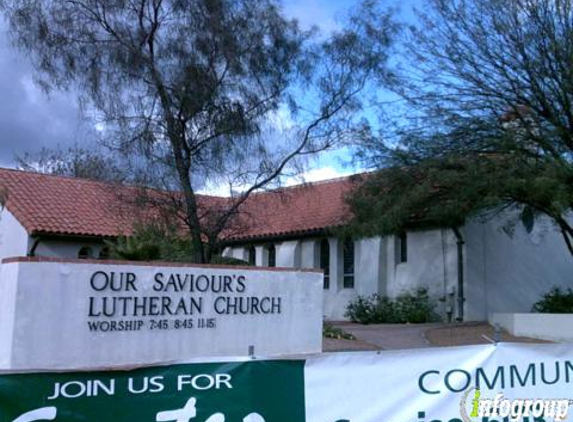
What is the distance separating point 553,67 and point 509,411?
1347 cm

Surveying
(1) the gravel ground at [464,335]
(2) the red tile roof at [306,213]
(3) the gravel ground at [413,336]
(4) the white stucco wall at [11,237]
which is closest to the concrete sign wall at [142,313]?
(3) the gravel ground at [413,336]

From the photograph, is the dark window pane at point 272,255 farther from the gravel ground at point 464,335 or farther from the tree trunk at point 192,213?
the tree trunk at point 192,213

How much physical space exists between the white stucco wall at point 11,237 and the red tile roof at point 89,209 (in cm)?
36

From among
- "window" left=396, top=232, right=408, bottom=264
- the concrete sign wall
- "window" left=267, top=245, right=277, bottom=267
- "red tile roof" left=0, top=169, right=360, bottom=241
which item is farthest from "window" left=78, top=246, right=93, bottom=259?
the concrete sign wall

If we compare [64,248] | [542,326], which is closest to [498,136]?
[542,326]

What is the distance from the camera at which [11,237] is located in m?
26.9

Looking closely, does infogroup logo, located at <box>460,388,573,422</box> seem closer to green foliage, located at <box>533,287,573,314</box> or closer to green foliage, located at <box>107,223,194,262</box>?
green foliage, located at <box>107,223,194,262</box>

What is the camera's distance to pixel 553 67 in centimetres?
1772

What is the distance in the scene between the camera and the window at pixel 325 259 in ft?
93.0

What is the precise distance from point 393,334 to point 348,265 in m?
7.91

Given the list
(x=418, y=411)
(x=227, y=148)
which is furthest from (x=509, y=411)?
(x=227, y=148)

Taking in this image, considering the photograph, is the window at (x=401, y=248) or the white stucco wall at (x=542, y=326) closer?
the white stucco wall at (x=542, y=326)

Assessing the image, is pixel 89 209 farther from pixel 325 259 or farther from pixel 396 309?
pixel 396 309

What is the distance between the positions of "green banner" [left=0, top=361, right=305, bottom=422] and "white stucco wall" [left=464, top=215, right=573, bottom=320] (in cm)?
1847
